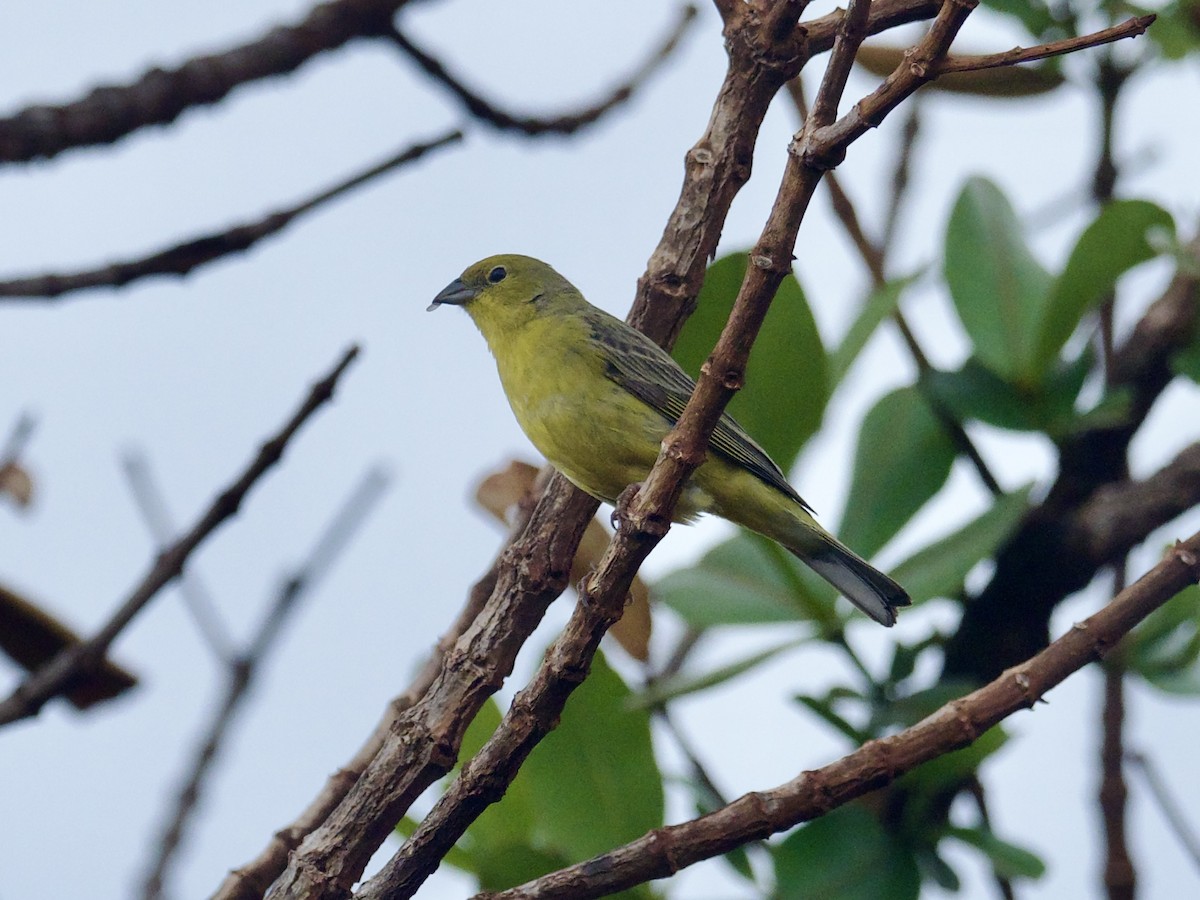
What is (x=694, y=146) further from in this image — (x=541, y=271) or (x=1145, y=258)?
(x=541, y=271)

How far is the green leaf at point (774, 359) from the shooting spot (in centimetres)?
292

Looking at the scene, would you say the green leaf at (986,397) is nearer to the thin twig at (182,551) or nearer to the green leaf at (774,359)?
the green leaf at (774,359)

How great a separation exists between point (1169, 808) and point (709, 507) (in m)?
1.37

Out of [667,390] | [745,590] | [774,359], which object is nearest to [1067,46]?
[774,359]

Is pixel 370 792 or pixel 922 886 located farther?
pixel 922 886

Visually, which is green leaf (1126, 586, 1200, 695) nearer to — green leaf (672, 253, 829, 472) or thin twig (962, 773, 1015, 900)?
thin twig (962, 773, 1015, 900)

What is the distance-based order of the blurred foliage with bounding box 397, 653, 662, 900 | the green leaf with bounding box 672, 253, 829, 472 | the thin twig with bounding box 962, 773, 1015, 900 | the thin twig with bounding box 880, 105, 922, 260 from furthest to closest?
the thin twig with bounding box 880, 105, 922, 260
the green leaf with bounding box 672, 253, 829, 472
the thin twig with bounding box 962, 773, 1015, 900
the blurred foliage with bounding box 397, 653, 662, 900

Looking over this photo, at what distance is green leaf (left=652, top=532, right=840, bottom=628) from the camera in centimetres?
302

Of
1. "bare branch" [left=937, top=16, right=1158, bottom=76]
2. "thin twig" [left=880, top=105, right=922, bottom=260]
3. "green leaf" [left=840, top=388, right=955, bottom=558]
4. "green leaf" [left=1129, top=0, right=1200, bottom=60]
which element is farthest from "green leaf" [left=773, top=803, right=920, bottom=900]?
"green leaf" [left=1129, top=0, right=1200, bottom=60]

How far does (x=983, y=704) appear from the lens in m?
1.91

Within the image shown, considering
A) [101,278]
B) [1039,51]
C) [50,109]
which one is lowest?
[1039,51]

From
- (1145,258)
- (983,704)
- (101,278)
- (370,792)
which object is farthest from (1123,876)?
(101,278)

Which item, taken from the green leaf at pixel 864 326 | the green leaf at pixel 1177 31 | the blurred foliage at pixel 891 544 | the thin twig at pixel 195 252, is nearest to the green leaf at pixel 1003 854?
the blurred foliage at pixel 891 544

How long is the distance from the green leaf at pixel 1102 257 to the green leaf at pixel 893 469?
0.99 feet
